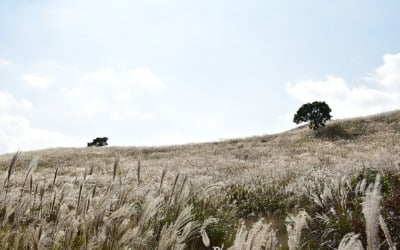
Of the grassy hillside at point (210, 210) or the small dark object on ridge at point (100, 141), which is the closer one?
the grassy hillside at point (210, 210)

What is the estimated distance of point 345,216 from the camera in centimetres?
633

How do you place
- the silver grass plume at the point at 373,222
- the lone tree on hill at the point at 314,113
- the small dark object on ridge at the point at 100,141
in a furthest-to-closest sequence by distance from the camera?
1. the small dark object on ridge at the point at 100,141
2. the lone tree on hill at the point at 314,113
3. the silver grass plume at the point at 373,222

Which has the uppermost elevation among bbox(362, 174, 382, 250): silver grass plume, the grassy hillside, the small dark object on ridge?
the small dark object on ridge

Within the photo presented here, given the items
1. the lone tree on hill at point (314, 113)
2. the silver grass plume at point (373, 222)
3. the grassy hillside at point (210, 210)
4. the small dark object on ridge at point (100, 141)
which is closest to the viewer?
the silver grass plume at point (373, 222)

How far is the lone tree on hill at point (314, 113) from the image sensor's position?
50031 millimetres

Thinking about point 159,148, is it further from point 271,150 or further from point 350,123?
point 350,123

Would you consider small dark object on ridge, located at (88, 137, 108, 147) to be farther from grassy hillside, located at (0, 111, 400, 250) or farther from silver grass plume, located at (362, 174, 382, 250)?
silver grass plume, located at (362, 174, 382, 250)

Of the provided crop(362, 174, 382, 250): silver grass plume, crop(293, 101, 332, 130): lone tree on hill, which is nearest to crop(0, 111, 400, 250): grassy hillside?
crop(362, 174, 382, 250): silver grass plume

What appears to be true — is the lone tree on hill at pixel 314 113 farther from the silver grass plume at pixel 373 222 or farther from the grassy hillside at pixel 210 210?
the silver grass plume at pixel 373 222

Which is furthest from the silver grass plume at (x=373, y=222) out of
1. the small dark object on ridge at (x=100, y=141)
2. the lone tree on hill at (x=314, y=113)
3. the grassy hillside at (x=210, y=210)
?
the small dark object on ridge at (x=100, y=141)

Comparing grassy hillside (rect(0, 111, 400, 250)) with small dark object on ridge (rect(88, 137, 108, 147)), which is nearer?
grassy hillside (rect(0, 111, 400, 250))

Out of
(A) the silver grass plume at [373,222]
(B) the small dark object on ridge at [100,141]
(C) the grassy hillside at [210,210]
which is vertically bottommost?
(C) the grassy hillside at [210,210]

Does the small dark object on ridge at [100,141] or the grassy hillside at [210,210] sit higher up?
the small dark object on ridge at [100,141]

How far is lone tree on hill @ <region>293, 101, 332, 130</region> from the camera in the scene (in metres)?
50.0
